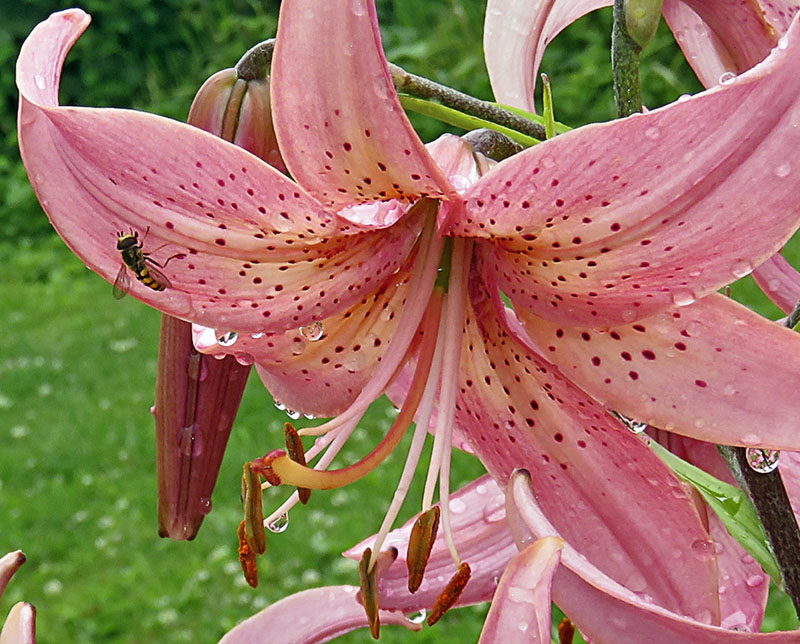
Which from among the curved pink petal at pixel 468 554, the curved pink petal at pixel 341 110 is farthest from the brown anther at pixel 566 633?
the curved pink petal at pixel 341 110

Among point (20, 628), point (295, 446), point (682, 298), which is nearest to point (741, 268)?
point (682, 298)

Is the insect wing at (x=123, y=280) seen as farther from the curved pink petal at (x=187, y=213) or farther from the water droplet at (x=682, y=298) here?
the water droplet at (x=682, y=298)

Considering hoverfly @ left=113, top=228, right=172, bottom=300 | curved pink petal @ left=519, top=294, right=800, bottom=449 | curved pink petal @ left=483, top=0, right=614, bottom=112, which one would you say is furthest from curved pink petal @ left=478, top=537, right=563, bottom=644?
curved pink petal @ left=483, top=0, right=614, bottom=112

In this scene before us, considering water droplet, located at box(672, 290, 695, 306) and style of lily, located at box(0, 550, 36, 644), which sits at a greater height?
water droplet, located at box(672, 290, 695, 306)

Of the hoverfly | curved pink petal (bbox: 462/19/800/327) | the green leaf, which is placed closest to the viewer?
curved pink petal (bbox: 462/19/800/327)

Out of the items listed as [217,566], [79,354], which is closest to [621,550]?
[217,566]

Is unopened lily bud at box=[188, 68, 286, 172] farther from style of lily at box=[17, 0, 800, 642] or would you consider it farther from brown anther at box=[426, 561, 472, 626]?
brown anther at box=[426, 561, 472, 626]

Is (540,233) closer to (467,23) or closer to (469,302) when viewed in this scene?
(469,302)
